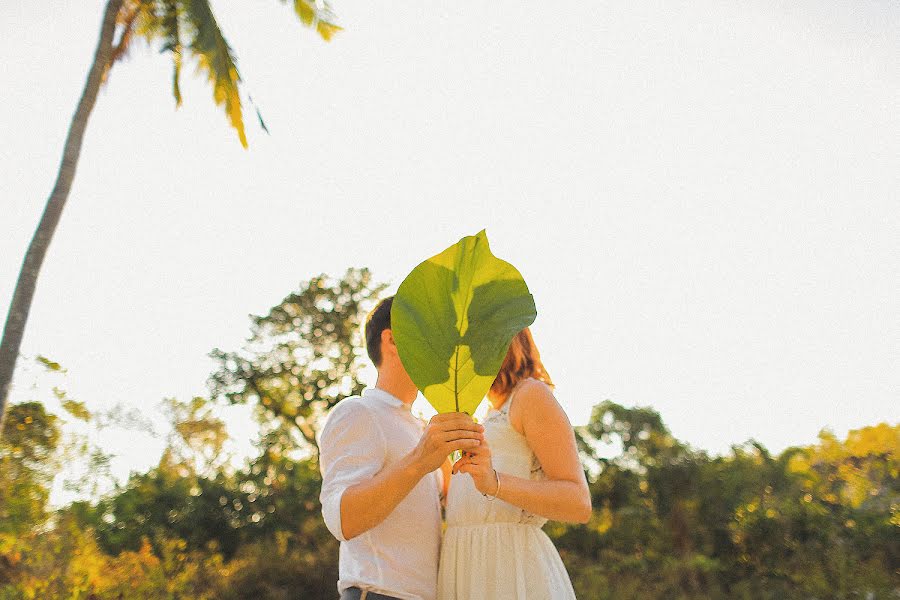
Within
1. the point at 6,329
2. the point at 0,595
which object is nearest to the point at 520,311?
the point at 6,329

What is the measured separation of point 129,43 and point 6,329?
3751 millimetres

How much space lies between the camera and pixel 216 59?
8844 mm

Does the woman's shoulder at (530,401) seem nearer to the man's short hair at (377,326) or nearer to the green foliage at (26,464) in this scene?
the man's short hair at (377,326)

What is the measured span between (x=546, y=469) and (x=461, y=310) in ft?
2.68

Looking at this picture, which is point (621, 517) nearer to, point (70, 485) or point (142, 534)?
point (142, 534)

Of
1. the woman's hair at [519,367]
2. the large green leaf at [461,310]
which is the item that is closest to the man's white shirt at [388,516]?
the woman's hair at [519,367]

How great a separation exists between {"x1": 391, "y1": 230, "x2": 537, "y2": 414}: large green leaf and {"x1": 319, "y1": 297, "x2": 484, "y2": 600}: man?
0.42 metres

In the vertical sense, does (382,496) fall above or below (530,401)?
below

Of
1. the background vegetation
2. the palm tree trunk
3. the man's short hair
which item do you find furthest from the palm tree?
the man's short hair

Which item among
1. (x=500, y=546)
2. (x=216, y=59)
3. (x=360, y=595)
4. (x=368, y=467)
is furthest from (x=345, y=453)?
(x=216, y=59)

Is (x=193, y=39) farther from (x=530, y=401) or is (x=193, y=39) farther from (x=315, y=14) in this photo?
(x=530, y=401)

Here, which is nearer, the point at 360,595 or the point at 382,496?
the point at 382,496

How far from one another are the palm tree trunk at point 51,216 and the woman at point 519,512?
6.23 m

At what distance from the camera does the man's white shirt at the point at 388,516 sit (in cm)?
220
